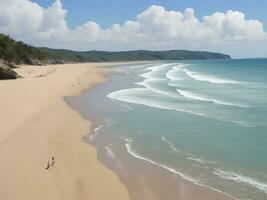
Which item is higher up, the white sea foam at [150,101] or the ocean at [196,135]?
the ocean at [196,135]

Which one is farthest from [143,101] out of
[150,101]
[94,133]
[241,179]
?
[241,179]

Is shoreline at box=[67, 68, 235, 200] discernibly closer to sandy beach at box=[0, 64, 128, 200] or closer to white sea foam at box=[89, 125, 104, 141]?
sandy beach at box=[0, 64, 128, 200]

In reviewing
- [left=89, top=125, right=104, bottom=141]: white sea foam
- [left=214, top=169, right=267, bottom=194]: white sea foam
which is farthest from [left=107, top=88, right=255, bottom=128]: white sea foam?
[left=214, top=169, right=267, bottom=194]: white sea foam

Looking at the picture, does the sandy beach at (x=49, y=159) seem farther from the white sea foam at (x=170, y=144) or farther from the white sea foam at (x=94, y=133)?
the white sea foam at (x=170, y=144)

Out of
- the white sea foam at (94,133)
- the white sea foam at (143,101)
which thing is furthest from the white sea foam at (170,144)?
the white sea foam at (143,101)

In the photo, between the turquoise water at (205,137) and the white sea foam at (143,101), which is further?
the white sea foam at (143,101)

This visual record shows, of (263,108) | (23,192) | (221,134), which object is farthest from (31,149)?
(263,108)
